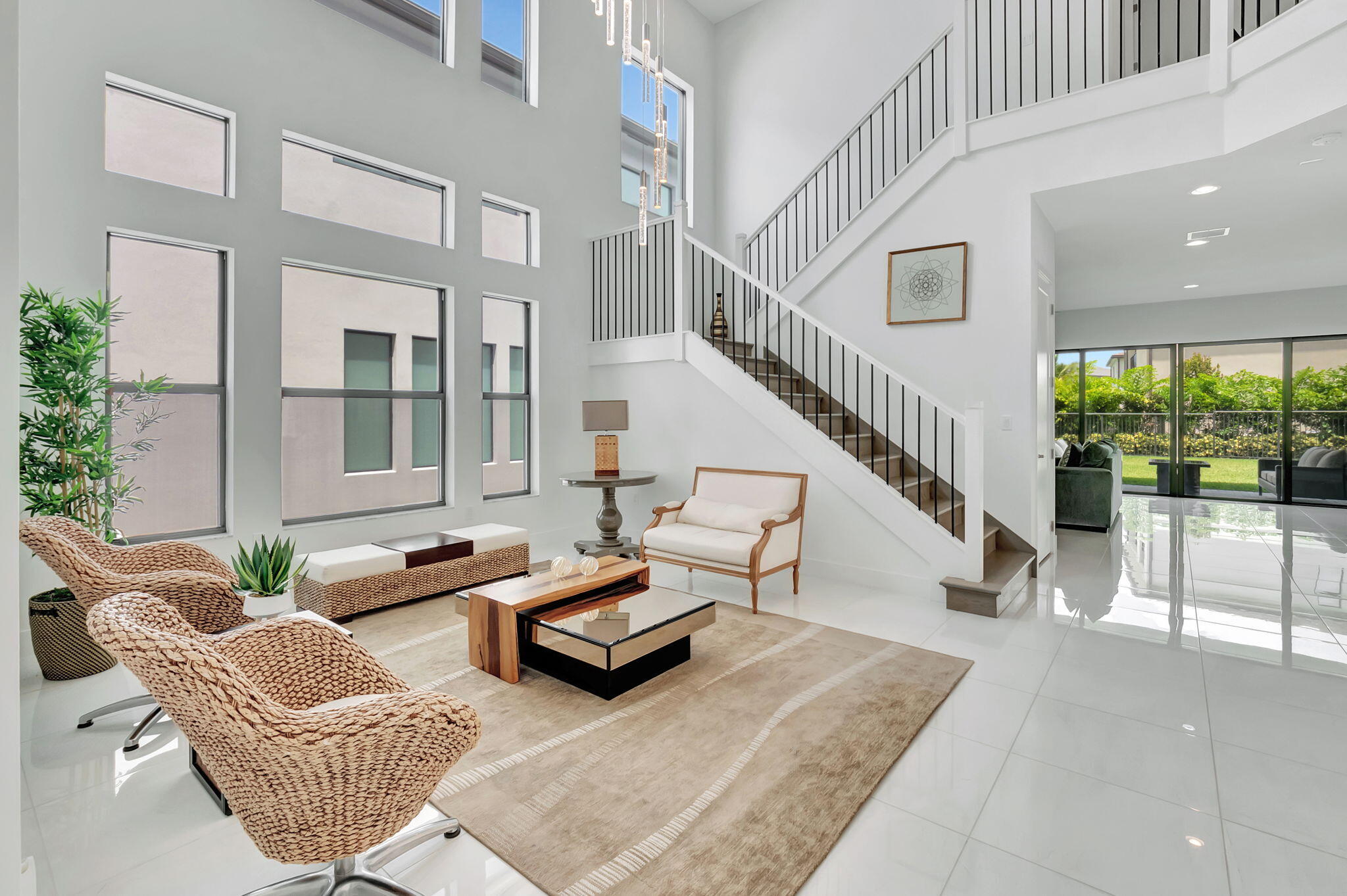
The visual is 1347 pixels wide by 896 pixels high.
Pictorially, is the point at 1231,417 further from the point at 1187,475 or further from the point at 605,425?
the point at 605,425

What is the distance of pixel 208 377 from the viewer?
4258 mm

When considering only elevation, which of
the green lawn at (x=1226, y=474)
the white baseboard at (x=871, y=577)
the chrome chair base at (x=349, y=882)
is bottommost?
the chrome chair base at (x=349, y=882)

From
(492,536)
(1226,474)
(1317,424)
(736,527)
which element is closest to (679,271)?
(736,527)

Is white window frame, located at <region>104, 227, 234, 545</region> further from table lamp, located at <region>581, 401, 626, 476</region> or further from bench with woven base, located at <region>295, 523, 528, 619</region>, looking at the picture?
table lamp, located at <region>581, 401, 626, 476</region>

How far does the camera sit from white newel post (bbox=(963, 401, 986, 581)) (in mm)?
4250

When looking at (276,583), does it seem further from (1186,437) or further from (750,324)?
(1186,437)

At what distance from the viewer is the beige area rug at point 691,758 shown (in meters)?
1.87

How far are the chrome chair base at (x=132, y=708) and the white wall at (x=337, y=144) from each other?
143 centimetres

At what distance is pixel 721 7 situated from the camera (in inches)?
323

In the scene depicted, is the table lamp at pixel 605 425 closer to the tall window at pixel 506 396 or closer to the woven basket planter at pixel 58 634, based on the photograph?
the tall window at pixel 506 396

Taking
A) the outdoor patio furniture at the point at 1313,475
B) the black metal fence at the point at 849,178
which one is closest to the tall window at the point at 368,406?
the black metal fence at the point at 849,178

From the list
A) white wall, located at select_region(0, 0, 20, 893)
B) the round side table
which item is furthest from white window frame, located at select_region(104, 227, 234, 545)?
white wall, located at select_region(0, 0, 20, 893)

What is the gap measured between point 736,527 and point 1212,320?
8.90 metres

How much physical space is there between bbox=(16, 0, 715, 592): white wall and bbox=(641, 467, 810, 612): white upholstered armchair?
1.85 meters
